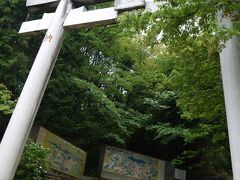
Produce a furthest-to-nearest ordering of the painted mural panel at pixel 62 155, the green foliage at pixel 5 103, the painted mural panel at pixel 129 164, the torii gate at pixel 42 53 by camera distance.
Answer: the painted mural panel at pixel 129 164 < the painted mural panel at pixel 62 155 < the green foliage at pixel 5 103 < the torii gate at pixel 42 53

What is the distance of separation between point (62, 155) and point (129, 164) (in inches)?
168

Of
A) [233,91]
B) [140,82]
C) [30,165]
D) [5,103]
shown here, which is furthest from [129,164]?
[233,91]

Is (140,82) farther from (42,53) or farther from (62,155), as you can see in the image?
(42,53)

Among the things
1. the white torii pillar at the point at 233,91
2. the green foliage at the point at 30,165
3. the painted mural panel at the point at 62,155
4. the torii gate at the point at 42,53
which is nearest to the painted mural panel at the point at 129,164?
the painted mural panel at the point at 62,155

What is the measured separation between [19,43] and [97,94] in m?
3.51

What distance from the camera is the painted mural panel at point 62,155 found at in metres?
9.55

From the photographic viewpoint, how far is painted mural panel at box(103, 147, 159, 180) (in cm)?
1338

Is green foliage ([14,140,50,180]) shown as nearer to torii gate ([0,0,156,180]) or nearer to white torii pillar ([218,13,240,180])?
torii gate ([0,0,156,180])

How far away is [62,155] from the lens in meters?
10.8

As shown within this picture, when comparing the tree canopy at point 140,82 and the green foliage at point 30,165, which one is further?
the green foliage at point 30,165

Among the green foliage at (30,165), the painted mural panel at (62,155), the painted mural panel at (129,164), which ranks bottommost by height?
the green foliage at (30,165)

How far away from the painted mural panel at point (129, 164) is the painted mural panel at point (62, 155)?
129 cm

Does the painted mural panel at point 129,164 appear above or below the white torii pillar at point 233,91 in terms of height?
above

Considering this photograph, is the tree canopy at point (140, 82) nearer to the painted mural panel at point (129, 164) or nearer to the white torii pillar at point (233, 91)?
the white torii pillar at point (233, 91)
